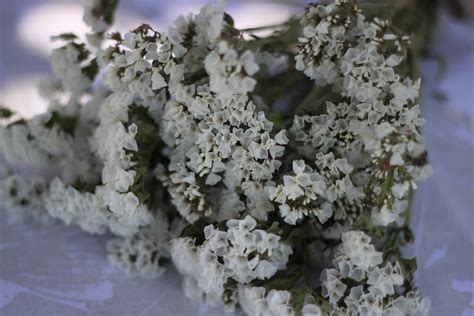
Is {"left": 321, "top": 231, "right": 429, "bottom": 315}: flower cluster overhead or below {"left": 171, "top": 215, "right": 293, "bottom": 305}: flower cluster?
below

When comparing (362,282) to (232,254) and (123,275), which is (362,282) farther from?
(123,275)

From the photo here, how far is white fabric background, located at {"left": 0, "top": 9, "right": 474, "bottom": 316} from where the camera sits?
0.53 metres

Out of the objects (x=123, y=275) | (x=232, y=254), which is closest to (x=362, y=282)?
(x=232, y=254)

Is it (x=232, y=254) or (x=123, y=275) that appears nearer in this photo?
(x=232, y=254)

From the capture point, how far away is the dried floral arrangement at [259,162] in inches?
18.0

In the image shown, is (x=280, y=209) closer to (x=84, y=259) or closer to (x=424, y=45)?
(x=84, y=259)

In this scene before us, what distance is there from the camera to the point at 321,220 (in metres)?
0.49

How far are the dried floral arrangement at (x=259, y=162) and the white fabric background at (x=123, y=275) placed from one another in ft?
0.07

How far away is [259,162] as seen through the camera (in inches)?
18.8

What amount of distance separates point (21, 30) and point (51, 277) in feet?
1.38

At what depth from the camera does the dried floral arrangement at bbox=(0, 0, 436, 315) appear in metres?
0.46

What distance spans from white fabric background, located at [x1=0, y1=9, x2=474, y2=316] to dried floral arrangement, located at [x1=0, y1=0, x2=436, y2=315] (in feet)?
0.07

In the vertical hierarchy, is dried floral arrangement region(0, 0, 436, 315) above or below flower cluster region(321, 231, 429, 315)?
above

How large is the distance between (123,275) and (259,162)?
0.18m
